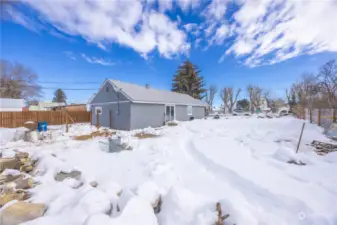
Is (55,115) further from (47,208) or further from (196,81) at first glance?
(196,81)

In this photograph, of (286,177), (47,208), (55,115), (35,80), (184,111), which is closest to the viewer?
(47,208)

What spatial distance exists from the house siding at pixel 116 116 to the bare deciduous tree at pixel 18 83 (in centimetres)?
2081

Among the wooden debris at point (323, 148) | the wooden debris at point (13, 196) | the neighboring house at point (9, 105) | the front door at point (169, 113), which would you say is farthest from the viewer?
the neighboring house at point (9, 105)

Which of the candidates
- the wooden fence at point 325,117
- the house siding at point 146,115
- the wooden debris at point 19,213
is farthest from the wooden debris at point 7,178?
the wooden fence at point 325,117

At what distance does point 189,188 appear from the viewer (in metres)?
3.23

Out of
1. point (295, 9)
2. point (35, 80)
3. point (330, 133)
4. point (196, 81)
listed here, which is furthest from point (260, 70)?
point (35, 80)

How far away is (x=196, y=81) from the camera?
30109 mm

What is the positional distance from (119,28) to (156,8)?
276 cm

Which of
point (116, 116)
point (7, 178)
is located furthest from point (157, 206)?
point (116, 116)

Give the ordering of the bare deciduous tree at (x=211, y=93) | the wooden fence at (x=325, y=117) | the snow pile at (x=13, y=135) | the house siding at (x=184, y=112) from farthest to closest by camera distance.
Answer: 1. the bare deciduous tree at (x=211, y=93)
2. the house siding at (x=184, y=112)
3. the wooden fence at (x=325, y=117)
4. the snow pile at (x=13, y=135)

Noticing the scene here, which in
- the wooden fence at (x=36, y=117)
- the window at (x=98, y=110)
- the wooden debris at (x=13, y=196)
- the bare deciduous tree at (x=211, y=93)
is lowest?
the wooden debris at (x=13, y=196)

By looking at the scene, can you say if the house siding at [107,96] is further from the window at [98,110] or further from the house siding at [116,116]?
the window at [98,110]

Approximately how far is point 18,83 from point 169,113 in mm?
27928

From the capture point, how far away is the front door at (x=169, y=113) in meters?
15.2
